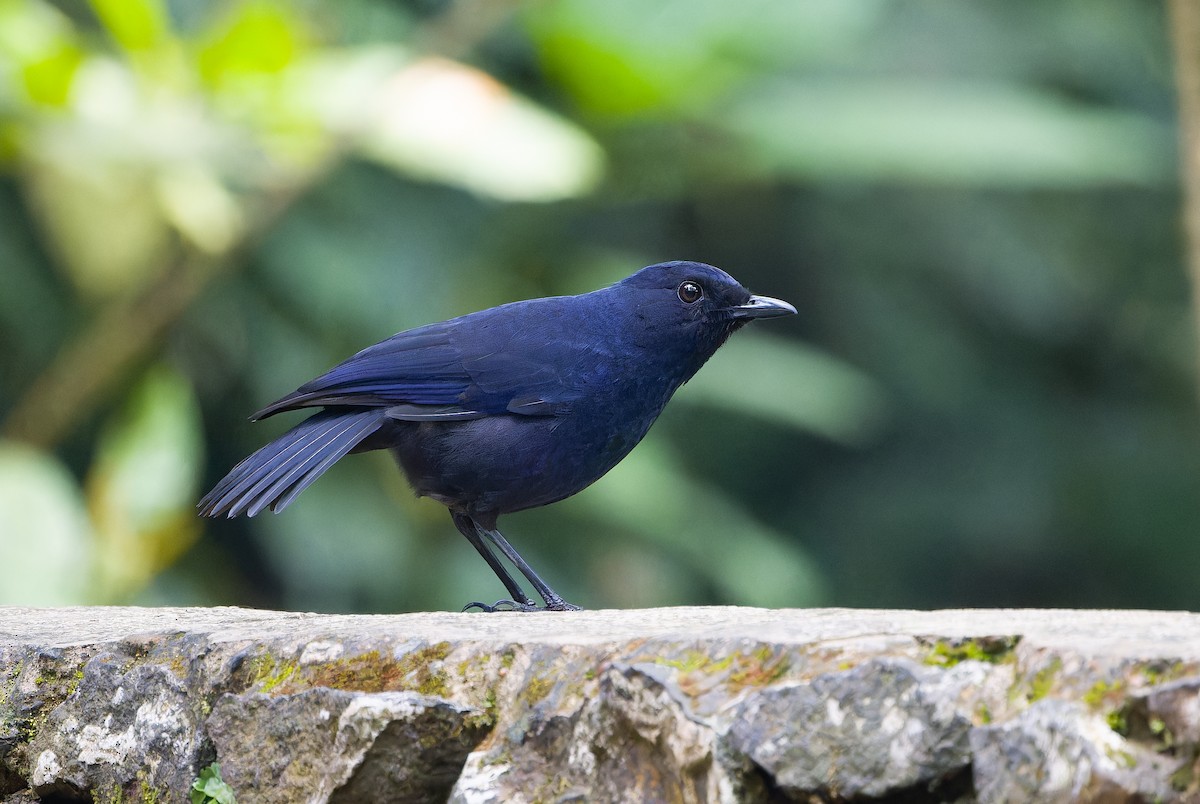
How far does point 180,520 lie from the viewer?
257 inches

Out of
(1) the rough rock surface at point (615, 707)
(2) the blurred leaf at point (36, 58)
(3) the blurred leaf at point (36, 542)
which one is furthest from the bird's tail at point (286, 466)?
(2) the blurred leaf at point (36, 58)

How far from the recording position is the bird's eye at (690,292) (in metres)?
4.36

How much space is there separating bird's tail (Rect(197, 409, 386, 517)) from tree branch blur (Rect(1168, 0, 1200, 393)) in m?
4.28

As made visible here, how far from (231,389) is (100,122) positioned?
240cm

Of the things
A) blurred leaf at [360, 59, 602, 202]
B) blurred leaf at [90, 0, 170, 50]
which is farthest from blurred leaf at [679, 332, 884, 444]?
blurred leaf at [90, 0, 170, 50]

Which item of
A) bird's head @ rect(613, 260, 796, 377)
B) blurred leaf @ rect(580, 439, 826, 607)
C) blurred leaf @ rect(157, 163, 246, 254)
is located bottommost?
blurred leaf @ rect(580, 439, 826, 607)

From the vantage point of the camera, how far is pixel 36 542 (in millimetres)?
5938

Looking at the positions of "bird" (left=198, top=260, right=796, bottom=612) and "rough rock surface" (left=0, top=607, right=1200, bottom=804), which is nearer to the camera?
"rough rock surface" (left=0, top=607, right=1200, bottom=804)

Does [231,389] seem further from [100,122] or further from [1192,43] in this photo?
[1192,43]

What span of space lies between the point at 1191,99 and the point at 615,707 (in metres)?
5.52

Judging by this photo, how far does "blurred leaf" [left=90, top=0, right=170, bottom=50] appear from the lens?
614cm

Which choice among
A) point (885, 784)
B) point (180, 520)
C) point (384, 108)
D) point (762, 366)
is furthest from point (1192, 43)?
point (885, 784)

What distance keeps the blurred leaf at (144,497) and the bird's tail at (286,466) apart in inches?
88.4

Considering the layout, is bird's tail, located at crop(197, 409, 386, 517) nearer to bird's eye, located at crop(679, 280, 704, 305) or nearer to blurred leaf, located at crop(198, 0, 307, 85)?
bird's eye, located at crop(679, 280, 704, 305)
